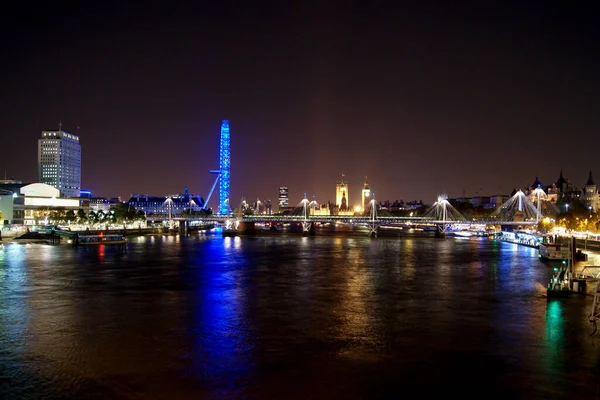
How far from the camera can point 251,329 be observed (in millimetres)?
16141

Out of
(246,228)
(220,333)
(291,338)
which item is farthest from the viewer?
(246,228)

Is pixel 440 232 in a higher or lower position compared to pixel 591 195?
lower

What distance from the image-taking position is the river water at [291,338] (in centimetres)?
1112

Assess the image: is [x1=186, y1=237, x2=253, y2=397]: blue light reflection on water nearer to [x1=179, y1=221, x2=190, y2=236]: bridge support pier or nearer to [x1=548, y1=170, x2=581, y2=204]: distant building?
[x1=179, y1=221, x2=190, y2=236]: bridge support pier

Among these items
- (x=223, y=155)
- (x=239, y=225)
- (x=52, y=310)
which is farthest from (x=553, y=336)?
(x=223, y=155)

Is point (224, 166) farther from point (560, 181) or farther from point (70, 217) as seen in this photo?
point (560, 181)

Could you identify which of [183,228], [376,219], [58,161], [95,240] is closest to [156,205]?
[58,161]

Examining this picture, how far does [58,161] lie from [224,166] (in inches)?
1502

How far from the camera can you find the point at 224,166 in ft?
397

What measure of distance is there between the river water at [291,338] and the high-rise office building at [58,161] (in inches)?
4015

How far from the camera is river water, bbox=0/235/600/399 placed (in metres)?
11.1

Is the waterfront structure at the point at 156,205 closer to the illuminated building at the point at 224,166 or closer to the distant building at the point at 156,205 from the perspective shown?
the distant building at the point at 156,205

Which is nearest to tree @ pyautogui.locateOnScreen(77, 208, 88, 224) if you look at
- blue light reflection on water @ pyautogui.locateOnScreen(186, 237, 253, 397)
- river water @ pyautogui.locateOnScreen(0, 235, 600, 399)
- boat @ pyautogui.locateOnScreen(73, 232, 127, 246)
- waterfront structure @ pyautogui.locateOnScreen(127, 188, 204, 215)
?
boat @ pyautogui.locateOnScreen(73, 232, 127, 246)

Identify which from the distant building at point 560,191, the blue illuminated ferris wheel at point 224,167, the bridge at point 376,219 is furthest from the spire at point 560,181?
the blue illuminated ferris wheel at point 224,167
